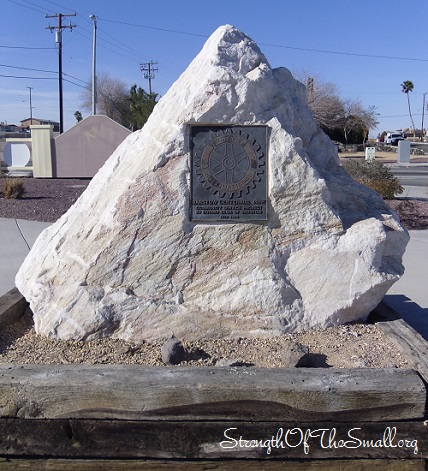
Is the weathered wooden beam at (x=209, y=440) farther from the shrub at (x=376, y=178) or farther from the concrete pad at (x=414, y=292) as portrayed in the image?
the shrub at (x=376, y=178)

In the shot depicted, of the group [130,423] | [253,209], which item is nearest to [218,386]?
[130,423]

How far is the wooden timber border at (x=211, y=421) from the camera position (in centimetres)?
287

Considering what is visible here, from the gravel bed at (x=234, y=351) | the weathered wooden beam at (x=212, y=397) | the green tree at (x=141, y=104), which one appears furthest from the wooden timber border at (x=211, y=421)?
the green tree at (x=141, y=104)

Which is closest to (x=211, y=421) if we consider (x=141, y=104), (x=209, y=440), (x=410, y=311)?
(x=209, y=440)

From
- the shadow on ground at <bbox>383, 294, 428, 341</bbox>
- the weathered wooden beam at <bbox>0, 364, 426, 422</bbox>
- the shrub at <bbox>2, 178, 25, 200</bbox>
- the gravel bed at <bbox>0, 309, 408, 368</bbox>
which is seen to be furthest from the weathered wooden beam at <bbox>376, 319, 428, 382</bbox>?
the shrub at <bbox>2, 178, 25, 200</bbox>

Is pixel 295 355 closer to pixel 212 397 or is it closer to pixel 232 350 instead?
pixel 232 350

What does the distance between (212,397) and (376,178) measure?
11.7m

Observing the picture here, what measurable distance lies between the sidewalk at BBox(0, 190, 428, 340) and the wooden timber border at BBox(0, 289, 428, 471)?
7.27 feet

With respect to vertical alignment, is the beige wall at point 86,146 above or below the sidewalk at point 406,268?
above

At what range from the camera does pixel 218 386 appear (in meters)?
2.87

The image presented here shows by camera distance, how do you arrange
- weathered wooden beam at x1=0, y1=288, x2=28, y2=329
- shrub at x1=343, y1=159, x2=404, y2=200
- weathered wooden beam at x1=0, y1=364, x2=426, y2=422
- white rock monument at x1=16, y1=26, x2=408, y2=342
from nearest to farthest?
weathered wooden beam at x1=0, y1=364, x2=426, y2=422 < white rock monument at x1=16, y1=26, x2=408, y2=342 < weathered wooden beam at x1=0, y1=288, x2=28, y2=329 < shrub at x1=343, y1=159, x2=404, y2=200

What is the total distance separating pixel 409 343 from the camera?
12.0 feet

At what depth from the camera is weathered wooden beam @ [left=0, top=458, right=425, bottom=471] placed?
289cm

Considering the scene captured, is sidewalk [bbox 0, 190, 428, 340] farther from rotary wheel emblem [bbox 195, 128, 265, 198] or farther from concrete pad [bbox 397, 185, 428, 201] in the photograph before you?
concrete pad [bbox 397, 185, 428, 201]
